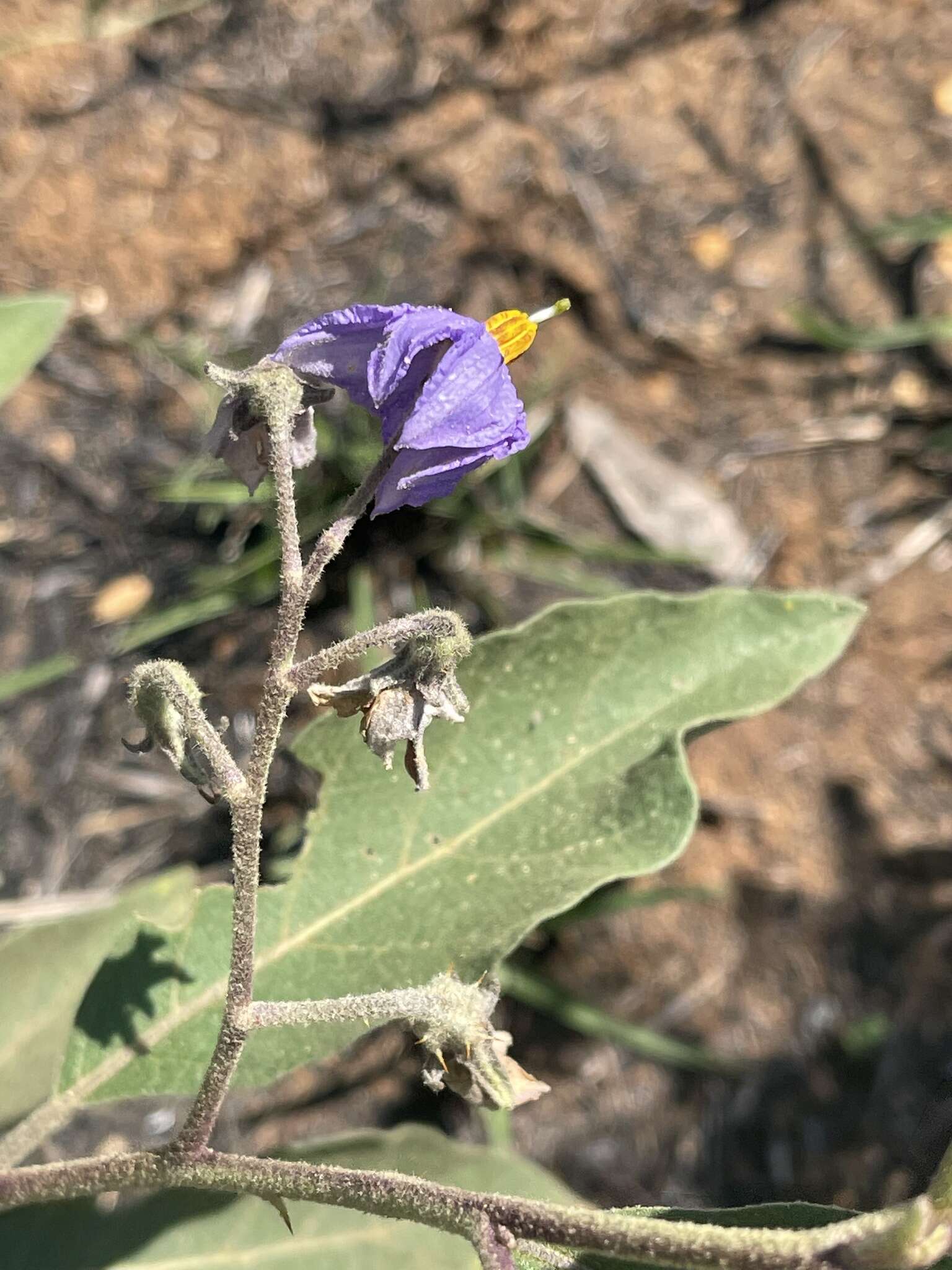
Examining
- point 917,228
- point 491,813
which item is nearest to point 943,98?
point 917,228

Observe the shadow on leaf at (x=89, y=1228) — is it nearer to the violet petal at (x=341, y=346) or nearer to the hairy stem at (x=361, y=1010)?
the hairy stem at (x=361, y=1010)

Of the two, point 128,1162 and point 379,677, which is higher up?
point 379,677

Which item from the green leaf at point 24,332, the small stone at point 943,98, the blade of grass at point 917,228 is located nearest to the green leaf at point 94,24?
the green leaf at point 24,332

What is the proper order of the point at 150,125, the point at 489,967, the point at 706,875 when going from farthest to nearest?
1. the point at 150,125
2. the point at 706,875
3. the point at 489,967

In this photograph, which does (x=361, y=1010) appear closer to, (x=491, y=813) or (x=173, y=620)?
(x=491, y=813)

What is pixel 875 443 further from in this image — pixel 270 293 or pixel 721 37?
pixel 270 293

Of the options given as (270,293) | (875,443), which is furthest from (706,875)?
(270,293)
